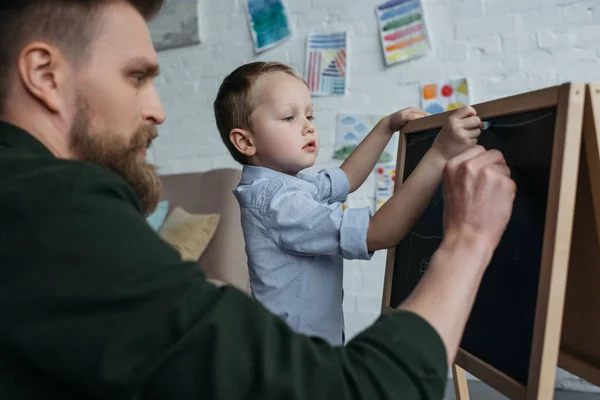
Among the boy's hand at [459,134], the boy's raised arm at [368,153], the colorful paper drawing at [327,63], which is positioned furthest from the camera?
the colorful paper drawing at [327,63]

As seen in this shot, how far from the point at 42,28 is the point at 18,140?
17 centimetres

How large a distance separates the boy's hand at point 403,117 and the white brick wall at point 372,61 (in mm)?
1100

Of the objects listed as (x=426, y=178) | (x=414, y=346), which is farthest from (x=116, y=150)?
(x=426, y=178)

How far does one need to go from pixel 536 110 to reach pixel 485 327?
0.43 meters

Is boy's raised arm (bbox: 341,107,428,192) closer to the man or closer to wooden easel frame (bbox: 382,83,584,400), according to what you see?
wooden easel frame (bbox: 382,83,584,400)

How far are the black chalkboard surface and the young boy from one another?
3.3 inches

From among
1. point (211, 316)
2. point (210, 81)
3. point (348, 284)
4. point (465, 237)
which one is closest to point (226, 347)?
point (211, 316)

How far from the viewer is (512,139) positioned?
3.27ft

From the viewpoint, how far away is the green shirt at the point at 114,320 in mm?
502

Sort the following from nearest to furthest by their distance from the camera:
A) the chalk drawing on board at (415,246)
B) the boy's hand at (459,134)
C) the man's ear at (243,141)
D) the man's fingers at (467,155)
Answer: the man's fingers at (467,155)
the boy's hand at (459,134)
the chalk drawing on board at (415,246)
the man's ear at (243,141)

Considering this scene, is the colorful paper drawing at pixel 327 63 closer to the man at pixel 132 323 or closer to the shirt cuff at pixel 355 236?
the shirt cuff at pixel 355 236

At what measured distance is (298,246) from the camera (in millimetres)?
1163

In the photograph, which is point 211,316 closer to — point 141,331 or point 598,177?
point 141,331

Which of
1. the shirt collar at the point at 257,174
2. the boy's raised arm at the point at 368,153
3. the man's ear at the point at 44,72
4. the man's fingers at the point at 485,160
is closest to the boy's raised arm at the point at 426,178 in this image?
the man's fingers at the point at 485,160
